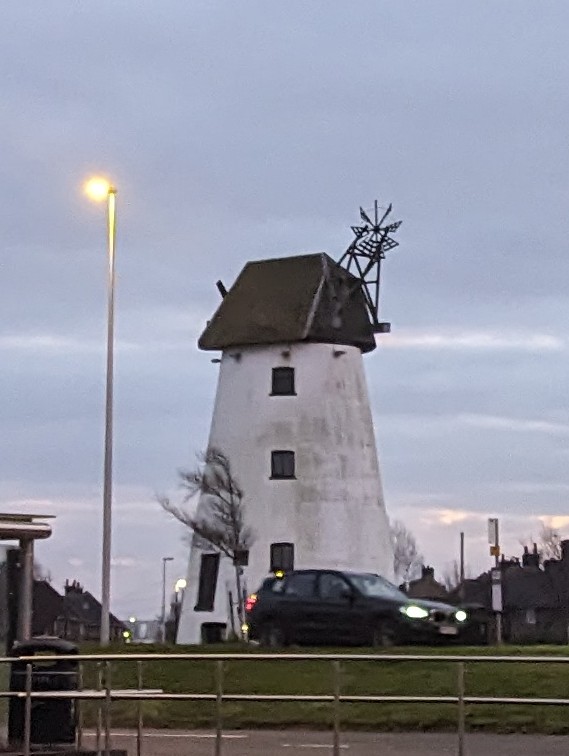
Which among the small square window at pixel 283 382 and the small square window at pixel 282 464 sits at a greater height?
the small square window at pixel 283 382

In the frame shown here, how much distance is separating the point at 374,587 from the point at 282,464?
27132mm

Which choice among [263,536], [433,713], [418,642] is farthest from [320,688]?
[263,536]

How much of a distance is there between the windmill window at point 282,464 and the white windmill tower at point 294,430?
3cm

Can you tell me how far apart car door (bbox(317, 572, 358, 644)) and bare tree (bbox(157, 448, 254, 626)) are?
23759 millimetres

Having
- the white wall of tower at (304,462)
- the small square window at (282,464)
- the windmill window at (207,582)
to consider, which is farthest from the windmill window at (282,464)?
the windmill window at (207,582)

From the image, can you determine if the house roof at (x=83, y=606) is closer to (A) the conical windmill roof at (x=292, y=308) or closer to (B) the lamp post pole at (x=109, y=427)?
(A) the conical windmill roof at (x=292, y=308)

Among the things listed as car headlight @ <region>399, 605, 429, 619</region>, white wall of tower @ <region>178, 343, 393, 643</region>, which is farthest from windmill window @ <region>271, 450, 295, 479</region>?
car headlight @ <region>399, 605, 429, 619</region>

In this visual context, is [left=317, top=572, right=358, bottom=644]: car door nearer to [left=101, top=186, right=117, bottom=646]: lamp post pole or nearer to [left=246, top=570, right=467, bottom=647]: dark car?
[left=246, top=570, right=467, bottom=647]: dark car

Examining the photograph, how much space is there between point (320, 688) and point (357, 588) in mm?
13273

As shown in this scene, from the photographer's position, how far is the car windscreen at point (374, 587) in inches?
1296

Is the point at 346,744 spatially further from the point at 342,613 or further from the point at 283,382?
the point at 283,382

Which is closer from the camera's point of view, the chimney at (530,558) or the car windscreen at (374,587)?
the car windscreen at (374,587)

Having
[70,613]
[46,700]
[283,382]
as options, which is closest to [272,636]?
[46,700]

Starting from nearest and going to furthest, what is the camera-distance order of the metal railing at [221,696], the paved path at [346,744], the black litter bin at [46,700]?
the metal railing at [221,696] < the black litter bin at [46,700] < the paved path at [346,744]
